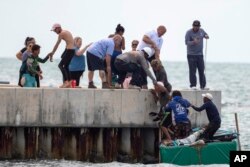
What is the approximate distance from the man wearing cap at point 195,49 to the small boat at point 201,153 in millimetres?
3584

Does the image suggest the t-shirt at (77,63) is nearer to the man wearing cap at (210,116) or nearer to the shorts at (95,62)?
the shorts at (95,62)

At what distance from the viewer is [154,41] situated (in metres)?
26.3

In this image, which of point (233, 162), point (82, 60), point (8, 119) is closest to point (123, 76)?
point (82, 60)

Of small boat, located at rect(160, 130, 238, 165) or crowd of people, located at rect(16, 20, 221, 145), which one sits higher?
crowd of people, located at rect(16, 20, 221, 145)

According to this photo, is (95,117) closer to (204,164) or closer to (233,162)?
(204,164)

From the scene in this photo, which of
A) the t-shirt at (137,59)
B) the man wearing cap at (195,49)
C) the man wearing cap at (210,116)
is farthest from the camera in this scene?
the man wearing cap at (195,49)

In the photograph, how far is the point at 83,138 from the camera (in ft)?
82.5

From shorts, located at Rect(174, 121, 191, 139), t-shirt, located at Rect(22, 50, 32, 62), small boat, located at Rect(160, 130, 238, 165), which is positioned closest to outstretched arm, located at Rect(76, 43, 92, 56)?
t-shirt, located at Rect(22, 50, 32, 62)

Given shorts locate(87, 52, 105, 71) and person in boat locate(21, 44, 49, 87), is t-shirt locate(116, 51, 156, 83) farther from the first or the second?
person in boat locate(21, 44, 49, 87)

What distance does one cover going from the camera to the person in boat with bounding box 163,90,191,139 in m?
24.4

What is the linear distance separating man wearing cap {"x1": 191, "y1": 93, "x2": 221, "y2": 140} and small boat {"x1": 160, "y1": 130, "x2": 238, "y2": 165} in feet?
1.30

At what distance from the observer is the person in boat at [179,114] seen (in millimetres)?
24406

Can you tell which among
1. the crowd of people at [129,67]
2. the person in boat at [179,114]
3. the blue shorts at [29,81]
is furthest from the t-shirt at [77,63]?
the person in boat at [179,114]

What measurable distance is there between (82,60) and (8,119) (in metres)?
2.95
